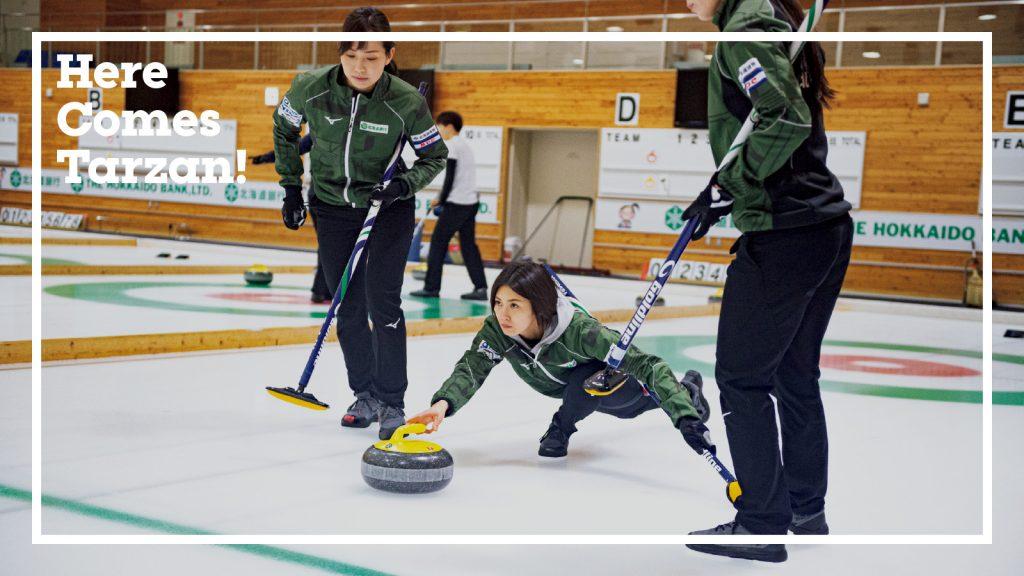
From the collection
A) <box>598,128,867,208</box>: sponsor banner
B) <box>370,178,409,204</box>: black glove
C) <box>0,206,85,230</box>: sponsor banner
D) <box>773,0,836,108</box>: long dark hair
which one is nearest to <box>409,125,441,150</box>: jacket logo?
<box>370,178,409,204</box>: black glove

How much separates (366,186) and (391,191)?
165 mm

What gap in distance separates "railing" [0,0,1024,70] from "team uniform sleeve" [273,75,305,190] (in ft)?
28.9

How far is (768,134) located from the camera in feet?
5.53

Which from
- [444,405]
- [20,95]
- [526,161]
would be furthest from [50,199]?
[444,405]

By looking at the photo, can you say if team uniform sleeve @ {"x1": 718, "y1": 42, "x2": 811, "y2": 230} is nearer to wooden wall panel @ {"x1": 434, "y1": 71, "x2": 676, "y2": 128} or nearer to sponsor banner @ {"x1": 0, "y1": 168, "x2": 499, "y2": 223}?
wooden wall panel @ {"x1": 434, "y1": 71, "x2": 676, "y2": 128}

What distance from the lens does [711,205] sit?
1.82 m

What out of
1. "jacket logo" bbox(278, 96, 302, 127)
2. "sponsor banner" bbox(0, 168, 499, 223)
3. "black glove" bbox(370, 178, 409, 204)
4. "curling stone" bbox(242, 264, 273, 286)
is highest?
"sponsor banner" bbox(0, 168, 499, 223)

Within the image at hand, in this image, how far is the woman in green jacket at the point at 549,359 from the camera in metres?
2.42

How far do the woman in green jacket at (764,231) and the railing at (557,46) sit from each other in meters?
9.48

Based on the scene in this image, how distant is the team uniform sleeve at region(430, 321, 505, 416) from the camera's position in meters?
2.45

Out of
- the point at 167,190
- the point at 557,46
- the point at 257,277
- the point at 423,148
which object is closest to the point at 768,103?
the point at 423,148

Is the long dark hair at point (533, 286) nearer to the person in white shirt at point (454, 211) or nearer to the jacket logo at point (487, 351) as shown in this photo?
the jacket logo at point (487, 351)

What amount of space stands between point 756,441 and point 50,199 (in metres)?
14.7

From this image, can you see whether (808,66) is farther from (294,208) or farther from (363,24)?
(294,208)
